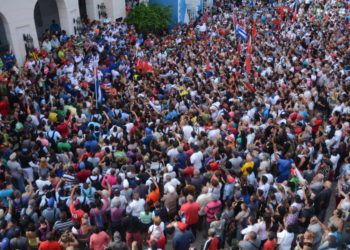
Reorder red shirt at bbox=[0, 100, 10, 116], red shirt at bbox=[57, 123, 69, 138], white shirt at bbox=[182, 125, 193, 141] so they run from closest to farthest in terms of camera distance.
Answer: white shirt at bbox=[182, 125, 193, 141], red shirt at bbox=[57, 123, 69, 138], red shirt at bbox=[0, 100, 10, 116]

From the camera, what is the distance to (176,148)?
9.52m

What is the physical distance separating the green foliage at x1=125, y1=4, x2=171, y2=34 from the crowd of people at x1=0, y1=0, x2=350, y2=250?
4679 millimetres

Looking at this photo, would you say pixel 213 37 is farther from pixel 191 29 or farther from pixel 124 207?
pixel 124 207

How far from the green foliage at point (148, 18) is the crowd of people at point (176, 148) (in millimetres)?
4679

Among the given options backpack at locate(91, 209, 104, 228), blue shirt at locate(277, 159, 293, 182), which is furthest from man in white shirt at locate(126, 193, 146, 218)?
blue shirt at locate(277, 159, 293, 182)

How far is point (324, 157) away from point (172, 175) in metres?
3.29

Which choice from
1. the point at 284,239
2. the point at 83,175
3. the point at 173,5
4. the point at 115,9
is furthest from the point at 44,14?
the point at 284,239

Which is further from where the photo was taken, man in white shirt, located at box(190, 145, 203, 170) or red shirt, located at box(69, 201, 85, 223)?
man in white shirt, located at box(190, 145, 203, 170)

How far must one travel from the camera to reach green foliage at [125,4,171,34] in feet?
73.2

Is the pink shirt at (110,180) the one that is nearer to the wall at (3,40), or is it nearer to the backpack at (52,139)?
the backpack at (52,139)

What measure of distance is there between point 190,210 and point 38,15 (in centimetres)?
1741

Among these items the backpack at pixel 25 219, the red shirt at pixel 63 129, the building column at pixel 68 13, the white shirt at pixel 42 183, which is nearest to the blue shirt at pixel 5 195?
the white shirt at pixel 42 183

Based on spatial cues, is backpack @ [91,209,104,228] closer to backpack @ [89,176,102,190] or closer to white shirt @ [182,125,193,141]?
backpack @ [89,176,102,190]

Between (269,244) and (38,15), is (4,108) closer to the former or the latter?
(269,244)
